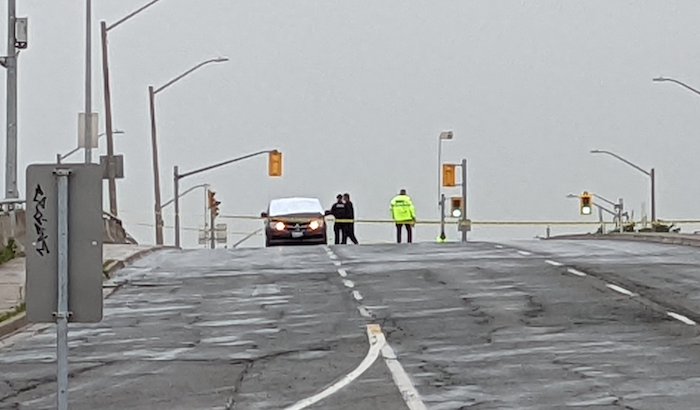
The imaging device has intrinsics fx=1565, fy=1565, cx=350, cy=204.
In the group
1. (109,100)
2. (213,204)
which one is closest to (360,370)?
(109,100)

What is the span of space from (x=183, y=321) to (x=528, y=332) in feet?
16.2

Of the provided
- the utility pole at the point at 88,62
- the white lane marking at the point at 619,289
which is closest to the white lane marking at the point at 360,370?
the white lane marking at the point at 619,289

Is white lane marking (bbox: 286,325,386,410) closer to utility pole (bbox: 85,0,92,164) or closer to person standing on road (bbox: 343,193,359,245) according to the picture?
utility pole (bbox: 85,0,92,164)

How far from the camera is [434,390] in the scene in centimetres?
1369

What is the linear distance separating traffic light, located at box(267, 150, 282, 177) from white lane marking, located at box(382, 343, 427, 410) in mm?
47094

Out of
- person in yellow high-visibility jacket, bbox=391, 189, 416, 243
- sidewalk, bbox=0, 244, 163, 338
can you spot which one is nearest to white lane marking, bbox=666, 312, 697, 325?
sidewalk, bbox=0, 244, 163, 338

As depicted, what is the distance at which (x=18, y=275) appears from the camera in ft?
90.4

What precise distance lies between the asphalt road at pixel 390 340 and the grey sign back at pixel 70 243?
3.92m

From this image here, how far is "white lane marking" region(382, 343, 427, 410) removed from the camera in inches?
507

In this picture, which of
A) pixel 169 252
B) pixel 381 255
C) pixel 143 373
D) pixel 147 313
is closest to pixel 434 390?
pixel 143 373

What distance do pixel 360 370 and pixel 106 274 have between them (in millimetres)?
14566

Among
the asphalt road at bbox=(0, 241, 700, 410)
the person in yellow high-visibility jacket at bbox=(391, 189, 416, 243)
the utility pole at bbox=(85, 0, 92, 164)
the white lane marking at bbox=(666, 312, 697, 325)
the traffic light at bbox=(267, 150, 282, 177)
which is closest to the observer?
the asphalt road at bbox=(0, 241, 700, 410)

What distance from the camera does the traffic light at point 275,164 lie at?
211ft

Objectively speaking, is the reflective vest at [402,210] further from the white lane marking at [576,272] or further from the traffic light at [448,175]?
the white lane marking at [576,272]
